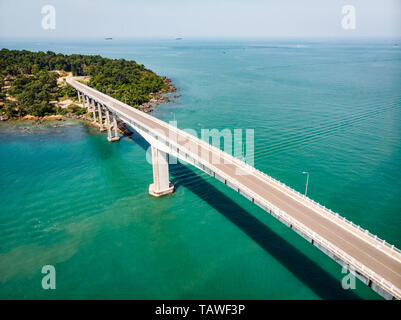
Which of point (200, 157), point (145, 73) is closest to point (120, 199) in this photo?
point (200, 157)

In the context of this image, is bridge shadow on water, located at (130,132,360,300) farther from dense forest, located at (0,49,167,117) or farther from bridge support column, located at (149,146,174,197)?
dense forest, located at (0,49,167,117)

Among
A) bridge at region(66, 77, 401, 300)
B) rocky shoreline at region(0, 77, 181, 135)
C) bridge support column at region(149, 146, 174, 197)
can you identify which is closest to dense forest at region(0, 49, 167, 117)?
rocky shoreline at region(0, 77, 181, 135)

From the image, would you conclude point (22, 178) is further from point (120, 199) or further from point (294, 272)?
point (294, 272)

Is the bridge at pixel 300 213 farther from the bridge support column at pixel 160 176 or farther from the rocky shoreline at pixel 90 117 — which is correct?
the rocky shoreline at pixel 90 117

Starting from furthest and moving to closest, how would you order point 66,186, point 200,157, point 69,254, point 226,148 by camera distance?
1. point 226,148
2. point 66,186
3. point 200,157
4. point 69,254

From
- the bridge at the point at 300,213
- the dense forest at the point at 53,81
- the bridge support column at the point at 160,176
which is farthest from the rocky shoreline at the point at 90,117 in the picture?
the bridge support column at the point at 160,176

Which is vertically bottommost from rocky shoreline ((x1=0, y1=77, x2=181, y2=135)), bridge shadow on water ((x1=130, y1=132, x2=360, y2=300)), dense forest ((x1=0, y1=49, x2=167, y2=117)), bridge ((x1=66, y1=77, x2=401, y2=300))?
bridge shadow on water ((x1=130, y1=132, x2=360, y2=300))
